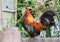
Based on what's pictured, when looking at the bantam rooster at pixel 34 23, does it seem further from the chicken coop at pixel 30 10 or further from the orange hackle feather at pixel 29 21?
the chicken coop at pixel 30 10

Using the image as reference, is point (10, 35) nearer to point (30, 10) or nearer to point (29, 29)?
point (29, 29)

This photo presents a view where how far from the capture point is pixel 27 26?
290cm

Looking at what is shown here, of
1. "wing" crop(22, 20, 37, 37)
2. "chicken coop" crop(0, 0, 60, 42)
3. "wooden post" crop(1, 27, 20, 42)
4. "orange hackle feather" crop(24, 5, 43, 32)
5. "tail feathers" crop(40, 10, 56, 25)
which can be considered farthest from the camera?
"chicken coop" crop(0, 0, 60, 42)

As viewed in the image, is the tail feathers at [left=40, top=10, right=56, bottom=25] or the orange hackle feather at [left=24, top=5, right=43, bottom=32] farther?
the tail feathers at [left=40, top=10, right=56, bottom=25]

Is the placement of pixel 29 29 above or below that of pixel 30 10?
below

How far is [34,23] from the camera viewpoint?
3.10 metres

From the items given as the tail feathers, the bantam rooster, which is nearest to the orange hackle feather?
the bantam rooster

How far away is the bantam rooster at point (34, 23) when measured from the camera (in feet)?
9.52

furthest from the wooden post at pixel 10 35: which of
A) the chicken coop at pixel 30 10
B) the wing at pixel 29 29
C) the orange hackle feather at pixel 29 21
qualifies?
the chicken coop at pixel 30 10

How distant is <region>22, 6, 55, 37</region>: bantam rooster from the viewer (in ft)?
9.52

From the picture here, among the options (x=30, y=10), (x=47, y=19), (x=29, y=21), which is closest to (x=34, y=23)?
A: (x=29, y=21)

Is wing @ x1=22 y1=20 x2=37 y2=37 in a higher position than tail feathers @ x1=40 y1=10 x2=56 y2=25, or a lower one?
lower

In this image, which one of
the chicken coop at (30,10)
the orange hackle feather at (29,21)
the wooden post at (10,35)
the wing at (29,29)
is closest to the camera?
the wooden post at (10,35)

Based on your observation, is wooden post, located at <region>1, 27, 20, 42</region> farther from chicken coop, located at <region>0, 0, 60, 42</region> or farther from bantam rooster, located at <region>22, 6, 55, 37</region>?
chicken coop, located at <region>0, 0, 60, 42</region>
